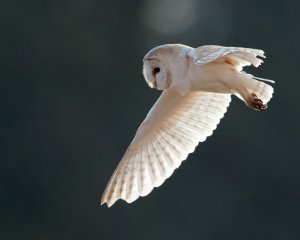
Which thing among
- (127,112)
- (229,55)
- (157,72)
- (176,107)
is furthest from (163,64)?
(127,112)

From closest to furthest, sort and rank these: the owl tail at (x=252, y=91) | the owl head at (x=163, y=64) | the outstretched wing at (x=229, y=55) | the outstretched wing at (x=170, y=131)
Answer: the outstretched wing at (x=229, y=55), the owl tail at (x=252, y=91), the owl head at (x=163, y=64), the outstretched wing at (x=170, y=131)

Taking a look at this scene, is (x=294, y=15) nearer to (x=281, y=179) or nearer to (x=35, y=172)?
(x=281, y=179)

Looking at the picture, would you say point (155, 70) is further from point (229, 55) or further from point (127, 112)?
point (127, 112)

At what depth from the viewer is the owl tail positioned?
4.88 metres

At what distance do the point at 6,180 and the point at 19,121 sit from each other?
0.66 meters

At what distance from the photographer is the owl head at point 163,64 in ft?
16.3

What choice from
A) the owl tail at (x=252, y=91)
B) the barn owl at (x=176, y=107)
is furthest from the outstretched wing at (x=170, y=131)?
the owl tail at (x=252, y=91)

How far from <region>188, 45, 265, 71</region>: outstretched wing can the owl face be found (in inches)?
7.7

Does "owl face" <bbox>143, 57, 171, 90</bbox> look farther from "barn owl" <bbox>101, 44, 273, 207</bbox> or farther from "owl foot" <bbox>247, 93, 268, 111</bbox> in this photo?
"owl foot" <bbox>247, 93, 268, 111</bbox>

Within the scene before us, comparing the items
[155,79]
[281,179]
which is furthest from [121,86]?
[155,79]

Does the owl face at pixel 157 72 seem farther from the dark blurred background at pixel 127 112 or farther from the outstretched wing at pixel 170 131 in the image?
the dark blurred background at pixel 127 112

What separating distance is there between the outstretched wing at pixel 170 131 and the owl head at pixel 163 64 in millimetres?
443

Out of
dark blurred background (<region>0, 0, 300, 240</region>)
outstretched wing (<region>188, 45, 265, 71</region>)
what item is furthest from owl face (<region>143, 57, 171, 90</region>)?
dark blurred background (<region>0, 0, 300, 240</region>)

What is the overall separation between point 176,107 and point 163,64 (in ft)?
2.04
